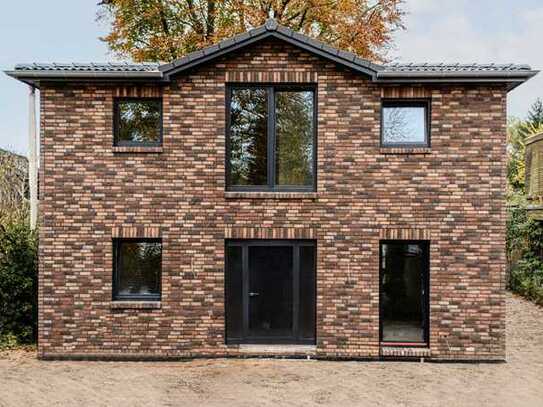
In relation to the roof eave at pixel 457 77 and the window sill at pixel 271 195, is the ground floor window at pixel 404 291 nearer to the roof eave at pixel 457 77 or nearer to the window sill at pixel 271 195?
the window sill at pixel 271 195

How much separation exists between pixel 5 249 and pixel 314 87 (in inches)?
297

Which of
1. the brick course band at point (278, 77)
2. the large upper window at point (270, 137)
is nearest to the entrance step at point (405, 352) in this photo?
the large upper window at point (270, 137)

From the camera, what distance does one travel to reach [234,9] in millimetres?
19000

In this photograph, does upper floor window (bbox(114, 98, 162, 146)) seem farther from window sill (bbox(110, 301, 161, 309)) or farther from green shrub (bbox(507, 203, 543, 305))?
green shrub (bbox(507, 203, 543, 305))

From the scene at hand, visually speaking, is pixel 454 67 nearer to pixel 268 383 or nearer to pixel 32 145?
pixel 268 383

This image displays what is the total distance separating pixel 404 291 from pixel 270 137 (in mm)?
4041

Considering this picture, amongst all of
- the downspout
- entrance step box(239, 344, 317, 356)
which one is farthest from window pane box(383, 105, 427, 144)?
the downspout

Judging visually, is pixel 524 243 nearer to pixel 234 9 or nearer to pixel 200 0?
pixel 234 9

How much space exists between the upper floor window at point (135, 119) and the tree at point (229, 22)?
8654mm

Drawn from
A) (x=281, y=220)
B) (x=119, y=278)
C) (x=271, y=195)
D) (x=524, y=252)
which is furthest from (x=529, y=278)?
→ (x=119, y=278)

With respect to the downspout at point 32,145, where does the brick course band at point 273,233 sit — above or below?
below

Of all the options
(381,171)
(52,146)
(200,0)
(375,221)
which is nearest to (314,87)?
(381,171)

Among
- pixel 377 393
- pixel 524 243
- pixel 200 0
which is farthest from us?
pixel 200 0

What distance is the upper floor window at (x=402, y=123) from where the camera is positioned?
10.3 metres
